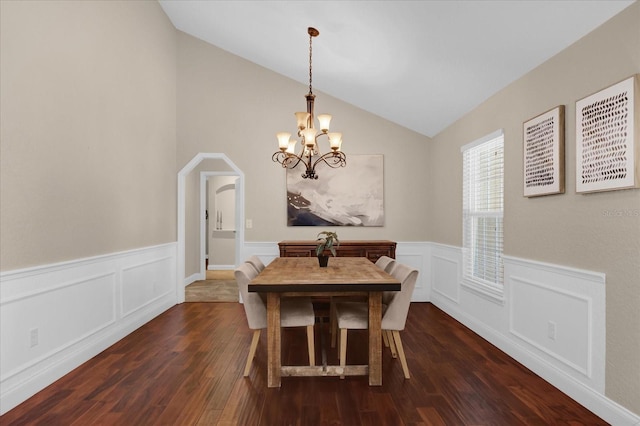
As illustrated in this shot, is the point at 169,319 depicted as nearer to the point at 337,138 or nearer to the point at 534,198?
the point at 337,138

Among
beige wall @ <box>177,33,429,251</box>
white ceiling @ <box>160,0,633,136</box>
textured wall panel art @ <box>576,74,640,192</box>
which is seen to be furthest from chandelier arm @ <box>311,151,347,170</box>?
textured wall panel art @ <box>576,74,640,192</box>

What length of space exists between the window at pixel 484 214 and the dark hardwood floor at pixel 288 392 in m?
0.69

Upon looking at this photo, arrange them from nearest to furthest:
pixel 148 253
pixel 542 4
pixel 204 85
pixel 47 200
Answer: pixel 542 4 < pixel 47 200 < pixel 148 253 < pixel 204 85

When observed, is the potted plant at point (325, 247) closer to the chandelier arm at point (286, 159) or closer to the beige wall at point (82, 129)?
the chandelier arm at point (286, 159)

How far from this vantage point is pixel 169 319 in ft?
14.3

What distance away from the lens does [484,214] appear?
376 centimetres

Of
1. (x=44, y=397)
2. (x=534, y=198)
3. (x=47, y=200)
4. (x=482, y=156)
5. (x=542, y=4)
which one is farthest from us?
(x=482, y=156)

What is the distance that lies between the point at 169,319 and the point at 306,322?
2437 mm

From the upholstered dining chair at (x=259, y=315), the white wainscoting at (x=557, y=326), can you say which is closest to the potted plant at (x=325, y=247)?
the upholstered dining chair at (x=259, y=315)

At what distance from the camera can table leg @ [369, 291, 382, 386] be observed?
8.48 ft

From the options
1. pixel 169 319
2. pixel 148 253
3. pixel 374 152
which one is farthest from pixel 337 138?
pixel 169 319

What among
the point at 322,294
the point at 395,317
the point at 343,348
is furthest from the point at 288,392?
the point at 395,317

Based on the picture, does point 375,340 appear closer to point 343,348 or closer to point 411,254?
Result: point 343,348

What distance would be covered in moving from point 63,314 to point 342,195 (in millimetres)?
3509
